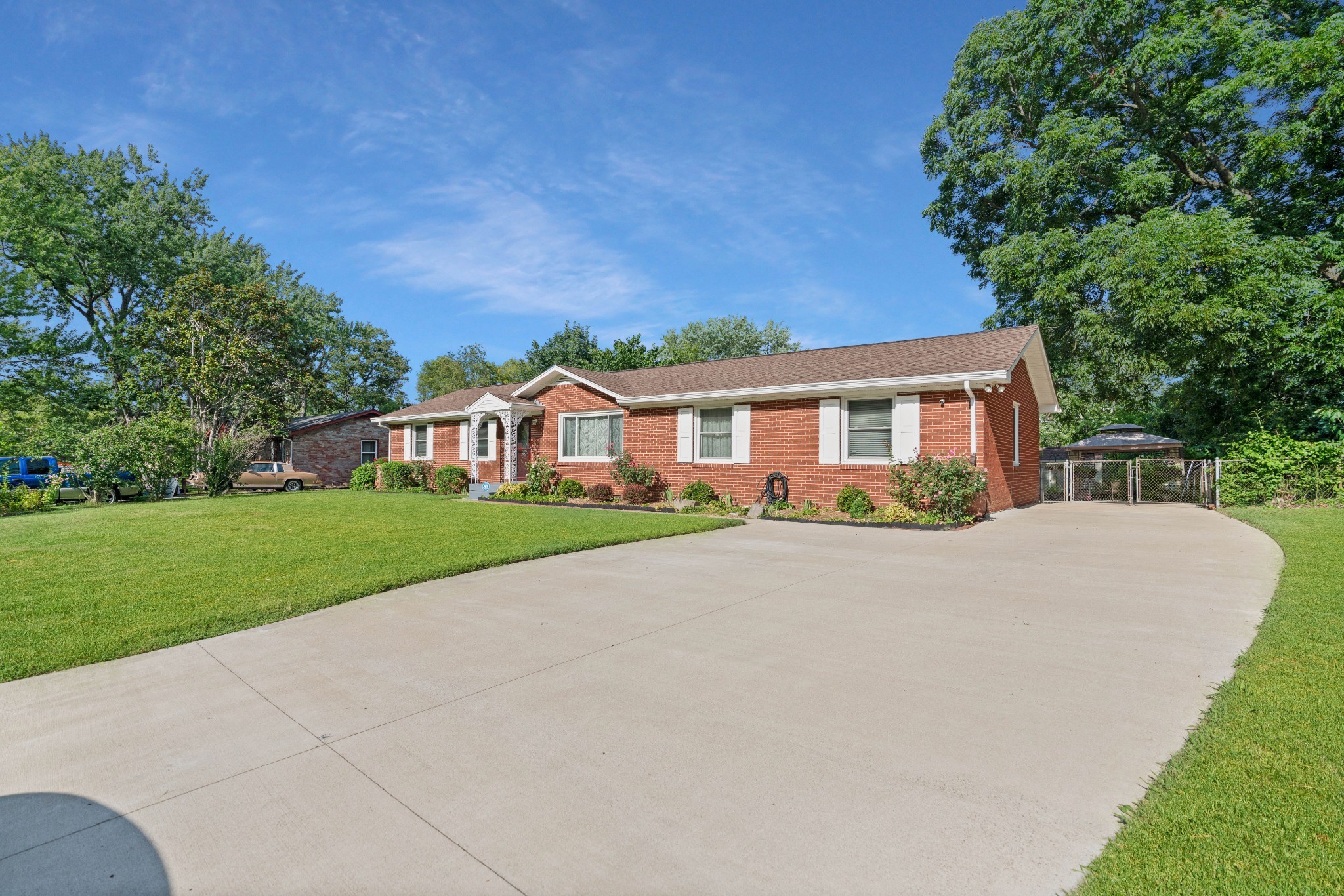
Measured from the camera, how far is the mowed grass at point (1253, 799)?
199cm

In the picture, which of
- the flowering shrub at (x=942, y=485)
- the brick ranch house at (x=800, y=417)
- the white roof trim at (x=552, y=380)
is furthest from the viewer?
the white roof trim at (x=552, y=380)

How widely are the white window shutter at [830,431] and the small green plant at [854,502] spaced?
834 mm

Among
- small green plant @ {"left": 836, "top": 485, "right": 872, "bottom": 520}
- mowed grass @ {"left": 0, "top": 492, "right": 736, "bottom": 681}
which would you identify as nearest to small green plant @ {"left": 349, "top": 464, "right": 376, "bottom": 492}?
mowed grass @ {"left": 0, "top": 492, "right": 736, "bottom": 681}

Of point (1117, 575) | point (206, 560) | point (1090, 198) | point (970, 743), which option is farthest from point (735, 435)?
point (1090, 198)

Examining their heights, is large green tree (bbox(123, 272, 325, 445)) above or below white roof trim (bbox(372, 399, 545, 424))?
above

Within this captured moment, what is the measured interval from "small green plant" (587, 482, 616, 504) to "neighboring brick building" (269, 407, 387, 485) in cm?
1657

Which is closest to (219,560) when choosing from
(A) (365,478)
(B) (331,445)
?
(A) (365,478)

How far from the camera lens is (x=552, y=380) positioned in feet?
64.0

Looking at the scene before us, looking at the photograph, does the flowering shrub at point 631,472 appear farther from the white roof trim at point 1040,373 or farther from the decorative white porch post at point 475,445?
the white roof trim at point 1040,373

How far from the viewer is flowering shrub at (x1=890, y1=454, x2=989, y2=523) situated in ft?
38.7

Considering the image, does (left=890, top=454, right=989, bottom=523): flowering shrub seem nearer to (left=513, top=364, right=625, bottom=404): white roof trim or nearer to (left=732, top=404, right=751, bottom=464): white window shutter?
(left=732, top=404, right=751, bottom=464): white window shutter

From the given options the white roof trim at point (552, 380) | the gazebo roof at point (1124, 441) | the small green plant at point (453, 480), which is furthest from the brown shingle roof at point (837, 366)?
the gazebo roof at point (1124, 441)

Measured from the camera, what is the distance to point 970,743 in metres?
3.04

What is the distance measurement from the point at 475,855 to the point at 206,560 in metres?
7.74
